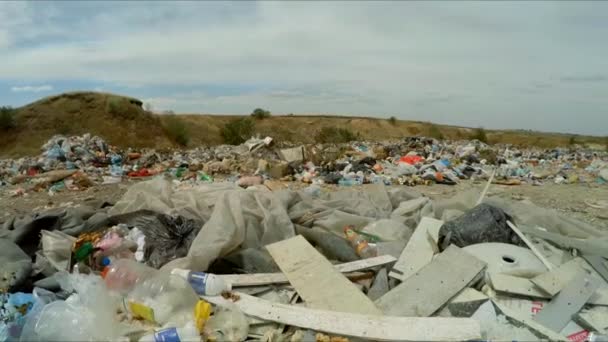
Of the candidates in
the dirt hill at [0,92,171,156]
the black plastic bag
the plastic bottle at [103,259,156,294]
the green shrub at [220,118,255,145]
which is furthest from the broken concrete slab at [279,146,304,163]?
the dirt hill at [0,92,171,156]

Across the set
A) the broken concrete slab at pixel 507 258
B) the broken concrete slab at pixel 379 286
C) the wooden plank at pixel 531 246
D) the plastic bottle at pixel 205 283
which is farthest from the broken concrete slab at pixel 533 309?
the plastic bottle at pixel 205 283

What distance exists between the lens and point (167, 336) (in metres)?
1.92

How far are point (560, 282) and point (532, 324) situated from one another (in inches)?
15.9

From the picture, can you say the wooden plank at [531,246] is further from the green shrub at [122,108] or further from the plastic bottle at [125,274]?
the green shrub at [122,108]

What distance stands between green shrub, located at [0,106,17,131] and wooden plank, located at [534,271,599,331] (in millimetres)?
21122

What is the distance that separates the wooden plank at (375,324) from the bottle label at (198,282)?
311 millimetres

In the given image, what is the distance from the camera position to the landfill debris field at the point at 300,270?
2.06 m

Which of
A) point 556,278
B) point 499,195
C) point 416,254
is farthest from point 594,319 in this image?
point 499,195

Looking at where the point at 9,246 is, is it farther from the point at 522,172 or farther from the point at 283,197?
the point at 522,172

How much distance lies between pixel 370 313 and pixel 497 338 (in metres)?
0.61

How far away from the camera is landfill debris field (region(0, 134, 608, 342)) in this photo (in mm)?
2057

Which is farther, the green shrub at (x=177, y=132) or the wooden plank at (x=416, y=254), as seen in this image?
the green shrub at (x=177, y=132)

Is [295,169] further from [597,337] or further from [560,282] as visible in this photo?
[597,337]

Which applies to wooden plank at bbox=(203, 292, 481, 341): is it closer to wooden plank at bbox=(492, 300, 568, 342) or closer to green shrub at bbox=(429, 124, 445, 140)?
wooden plank at bbox=(492, 300, 568, 342)
